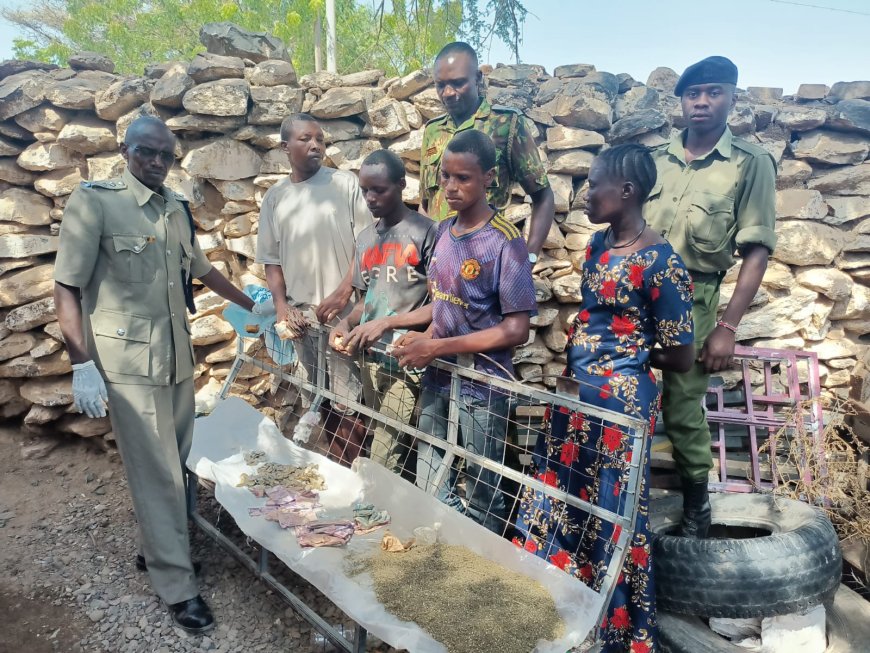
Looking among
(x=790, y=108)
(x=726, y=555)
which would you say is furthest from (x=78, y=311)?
(x=790, y=108)

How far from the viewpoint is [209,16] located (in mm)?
14352

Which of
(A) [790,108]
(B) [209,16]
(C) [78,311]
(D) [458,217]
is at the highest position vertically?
(B) [209,16]

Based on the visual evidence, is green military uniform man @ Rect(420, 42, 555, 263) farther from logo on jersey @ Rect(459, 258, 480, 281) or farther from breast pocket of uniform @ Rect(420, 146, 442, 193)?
logo on jersey @ Rect(459, 258, 480, 281)

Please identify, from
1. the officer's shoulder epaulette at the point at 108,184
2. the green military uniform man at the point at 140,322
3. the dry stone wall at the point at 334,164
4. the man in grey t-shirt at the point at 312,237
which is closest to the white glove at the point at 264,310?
the man in grey t-shirt at the point at 312,237

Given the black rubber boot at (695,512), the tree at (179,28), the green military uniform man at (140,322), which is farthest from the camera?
the tree at (179,28)

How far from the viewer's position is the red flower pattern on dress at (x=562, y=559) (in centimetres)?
221

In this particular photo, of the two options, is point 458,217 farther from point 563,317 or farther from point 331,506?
point 563,317

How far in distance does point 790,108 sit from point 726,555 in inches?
144

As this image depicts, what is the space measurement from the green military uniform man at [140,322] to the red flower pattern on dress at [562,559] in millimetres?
1572

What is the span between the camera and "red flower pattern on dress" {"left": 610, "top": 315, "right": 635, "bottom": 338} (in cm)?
215

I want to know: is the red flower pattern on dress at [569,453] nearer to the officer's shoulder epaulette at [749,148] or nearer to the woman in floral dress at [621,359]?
the woman in floral dress at [621,359]

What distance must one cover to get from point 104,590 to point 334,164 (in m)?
3.04

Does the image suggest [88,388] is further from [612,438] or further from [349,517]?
[612,438]

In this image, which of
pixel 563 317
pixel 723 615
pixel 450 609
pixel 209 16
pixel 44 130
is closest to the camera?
pixel 450 609
